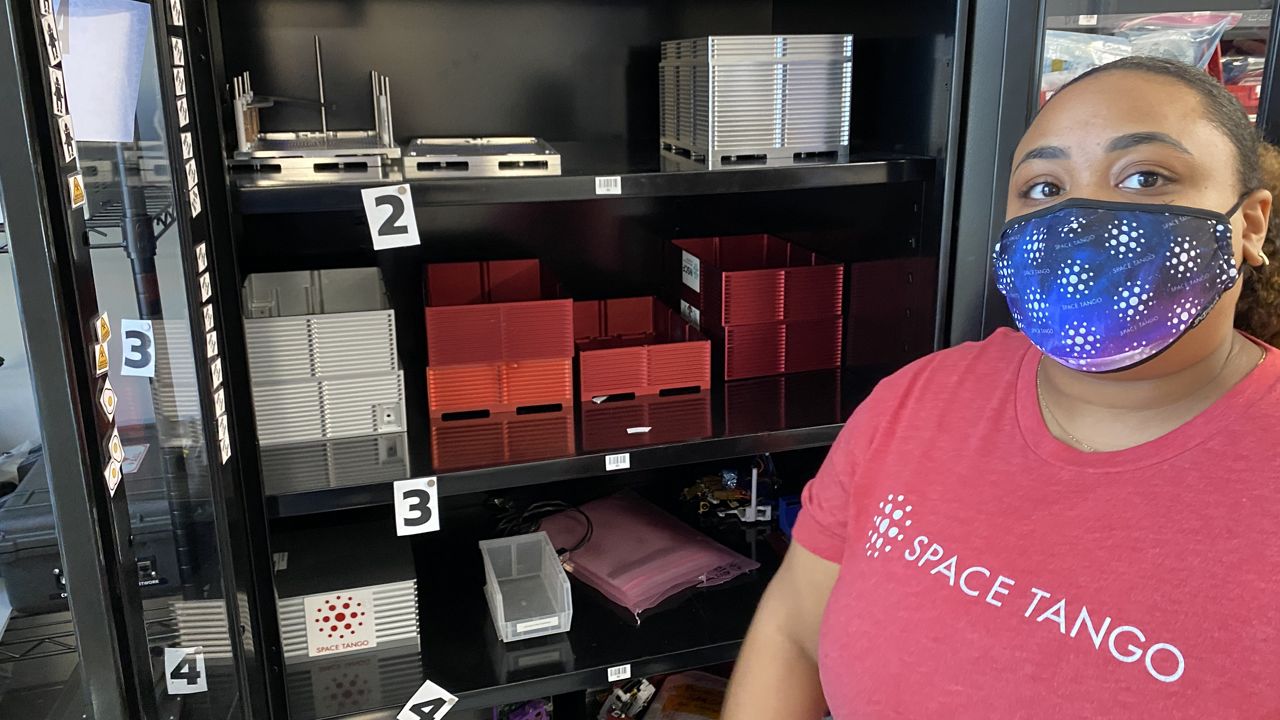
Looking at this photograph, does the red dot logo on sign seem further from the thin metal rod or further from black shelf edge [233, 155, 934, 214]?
the thin metal rod

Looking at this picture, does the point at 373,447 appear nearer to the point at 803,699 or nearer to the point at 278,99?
the point at 278,99

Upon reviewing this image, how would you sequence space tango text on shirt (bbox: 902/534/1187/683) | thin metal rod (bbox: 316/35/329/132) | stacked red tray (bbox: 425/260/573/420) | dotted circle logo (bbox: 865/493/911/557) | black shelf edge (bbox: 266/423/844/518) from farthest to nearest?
thin metal rod (bbox: 316/35/329/132) → stacked red tray (bbox: 425/260/573/420) → black shelf edge (bbox: 266/423/844/518) → dotted circle logo (bbox: 865/493/911/557) → space tango text on shirt (bbox: 902/534/1187/683)

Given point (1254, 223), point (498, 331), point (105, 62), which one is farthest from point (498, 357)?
point (1254, 223)

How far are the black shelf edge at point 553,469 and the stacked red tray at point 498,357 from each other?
0.21m

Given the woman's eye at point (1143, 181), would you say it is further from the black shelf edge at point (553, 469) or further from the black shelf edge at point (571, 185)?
the black shelf edge at point (553, 469)

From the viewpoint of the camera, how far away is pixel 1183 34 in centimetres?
171

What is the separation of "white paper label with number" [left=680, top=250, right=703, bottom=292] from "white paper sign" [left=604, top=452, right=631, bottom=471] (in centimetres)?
51

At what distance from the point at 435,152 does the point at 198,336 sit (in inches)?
19.2

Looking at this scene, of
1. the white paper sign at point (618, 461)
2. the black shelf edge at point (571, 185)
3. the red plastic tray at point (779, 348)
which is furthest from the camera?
the red plastic tray at point (779, 348)

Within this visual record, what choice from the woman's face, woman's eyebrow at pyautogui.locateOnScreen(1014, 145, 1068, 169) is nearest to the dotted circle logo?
the woman's face

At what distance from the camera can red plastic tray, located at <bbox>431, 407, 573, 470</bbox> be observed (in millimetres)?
1613

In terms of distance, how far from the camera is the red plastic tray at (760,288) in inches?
76.4

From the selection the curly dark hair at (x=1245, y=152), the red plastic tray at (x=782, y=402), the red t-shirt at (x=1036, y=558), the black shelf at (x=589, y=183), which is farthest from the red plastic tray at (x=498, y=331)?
the curly dark hair at (x=1245, y=152)

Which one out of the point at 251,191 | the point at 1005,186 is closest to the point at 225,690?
the point at 251,191
